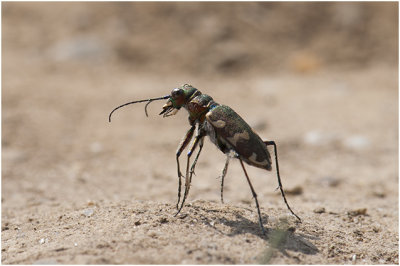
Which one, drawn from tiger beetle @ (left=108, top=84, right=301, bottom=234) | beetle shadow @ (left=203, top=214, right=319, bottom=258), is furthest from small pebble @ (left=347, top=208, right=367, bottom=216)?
tiger beetle @ (left=108, top=84, right=301, bottom=234)

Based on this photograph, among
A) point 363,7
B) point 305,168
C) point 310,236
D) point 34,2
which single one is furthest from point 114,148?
point 363,7

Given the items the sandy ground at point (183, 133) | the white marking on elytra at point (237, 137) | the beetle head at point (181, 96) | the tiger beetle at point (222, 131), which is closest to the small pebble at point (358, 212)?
the sandy ground at point (183, 133)

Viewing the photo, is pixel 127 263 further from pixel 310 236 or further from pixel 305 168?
pixel 305 168

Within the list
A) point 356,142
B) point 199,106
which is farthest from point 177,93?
point 356,142

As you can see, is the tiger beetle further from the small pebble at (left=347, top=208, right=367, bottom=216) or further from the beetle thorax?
the small pebble at (left=347, top=208, right=367, bottom=216)

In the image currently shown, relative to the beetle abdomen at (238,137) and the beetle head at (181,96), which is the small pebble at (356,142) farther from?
the beetle head at (181,96)

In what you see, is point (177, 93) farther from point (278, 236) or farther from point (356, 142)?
point (356, 142)
